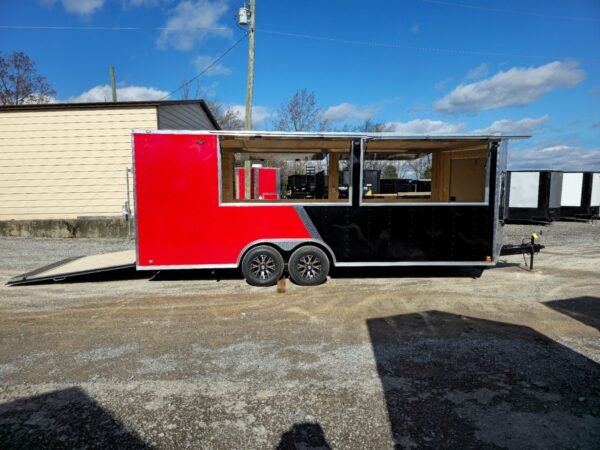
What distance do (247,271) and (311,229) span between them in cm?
133

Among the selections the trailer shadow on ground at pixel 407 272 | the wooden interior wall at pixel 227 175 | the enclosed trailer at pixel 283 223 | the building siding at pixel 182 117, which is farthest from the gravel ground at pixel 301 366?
the building siding at pixel 182 117

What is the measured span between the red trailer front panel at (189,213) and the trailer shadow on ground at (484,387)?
2817 mm

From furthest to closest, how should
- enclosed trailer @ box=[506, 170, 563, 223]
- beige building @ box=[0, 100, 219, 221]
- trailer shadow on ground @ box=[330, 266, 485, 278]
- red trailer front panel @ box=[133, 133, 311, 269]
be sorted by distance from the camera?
enclosed trailer @ box=[506, 170, 563, 223], beige building @ box=[0, 100, 219, 221], trailer shadow on ground @ box=[330, 266, 485, 278], red trailer front panel @ box=[133, 133, 311, 269]

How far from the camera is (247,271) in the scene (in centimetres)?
704

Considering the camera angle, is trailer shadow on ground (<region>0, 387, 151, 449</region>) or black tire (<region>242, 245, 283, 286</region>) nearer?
trailer shadow on ground (<region>0, 387, 151, 449</region>)

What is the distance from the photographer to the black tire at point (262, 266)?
7.03 metres

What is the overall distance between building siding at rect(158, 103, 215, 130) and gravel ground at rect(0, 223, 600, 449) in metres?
8.76

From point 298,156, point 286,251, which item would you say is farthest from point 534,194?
point 286,251

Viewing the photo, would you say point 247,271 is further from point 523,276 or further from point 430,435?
point 523,276

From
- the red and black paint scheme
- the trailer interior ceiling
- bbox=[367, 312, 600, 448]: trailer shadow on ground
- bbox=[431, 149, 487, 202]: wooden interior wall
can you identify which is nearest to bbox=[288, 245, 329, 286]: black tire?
the red and black paint scheme

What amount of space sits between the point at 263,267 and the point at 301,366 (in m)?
3.21

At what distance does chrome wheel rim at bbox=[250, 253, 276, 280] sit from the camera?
706 centimetres

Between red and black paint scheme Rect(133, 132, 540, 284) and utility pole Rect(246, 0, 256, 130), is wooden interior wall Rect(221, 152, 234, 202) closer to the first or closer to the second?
red and black paint scheme Rect(133, 132, 540, 284)

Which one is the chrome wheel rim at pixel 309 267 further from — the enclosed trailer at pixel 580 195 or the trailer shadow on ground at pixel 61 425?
the enclosed trailer at pixel 580 195
